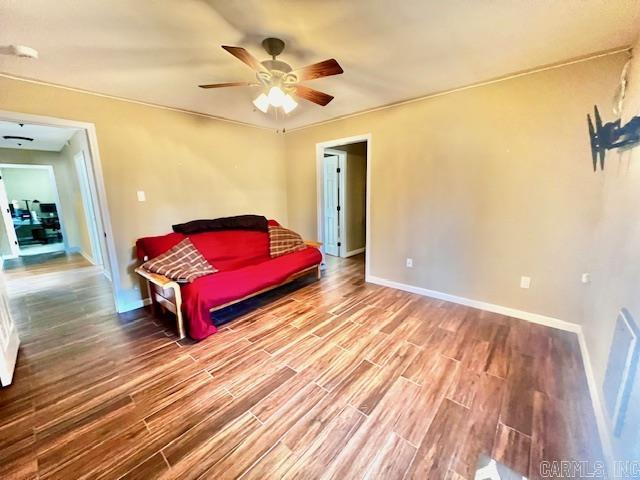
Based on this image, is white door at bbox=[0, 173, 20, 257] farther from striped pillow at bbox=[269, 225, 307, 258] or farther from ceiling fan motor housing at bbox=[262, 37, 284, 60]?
ceiling fan motor housing at bbox=[262, 37, 284, 60]

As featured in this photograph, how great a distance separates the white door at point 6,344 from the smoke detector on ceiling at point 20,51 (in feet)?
5.78

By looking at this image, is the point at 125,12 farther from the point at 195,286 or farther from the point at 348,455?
the point at 348,455

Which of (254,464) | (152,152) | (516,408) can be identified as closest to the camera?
(254,464)

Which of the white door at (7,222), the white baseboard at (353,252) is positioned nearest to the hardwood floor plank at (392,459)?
the white baseboard at (353,252)

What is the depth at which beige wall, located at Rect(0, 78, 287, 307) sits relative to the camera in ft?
8.15

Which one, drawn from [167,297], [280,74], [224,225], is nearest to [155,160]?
[224,225]

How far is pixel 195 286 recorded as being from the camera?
2340 mm

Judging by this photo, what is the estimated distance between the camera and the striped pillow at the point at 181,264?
8.07 feet

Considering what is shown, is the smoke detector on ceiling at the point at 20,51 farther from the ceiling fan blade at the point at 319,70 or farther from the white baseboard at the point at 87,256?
the white baseboard at the point at 87,256

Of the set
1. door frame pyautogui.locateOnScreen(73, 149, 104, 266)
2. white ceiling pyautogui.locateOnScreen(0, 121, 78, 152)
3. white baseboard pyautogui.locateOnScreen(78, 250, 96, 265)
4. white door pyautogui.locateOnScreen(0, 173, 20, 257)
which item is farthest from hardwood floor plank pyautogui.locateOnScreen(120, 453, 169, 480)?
white door pyautogui.locateOnScreen(0, 173, 20, 257)

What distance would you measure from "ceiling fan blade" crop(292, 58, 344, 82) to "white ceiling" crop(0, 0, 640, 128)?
0.24 meters

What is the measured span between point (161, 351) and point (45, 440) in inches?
32.1

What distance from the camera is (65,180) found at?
18.8 ft

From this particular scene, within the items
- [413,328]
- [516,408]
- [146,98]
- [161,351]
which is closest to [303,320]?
[413,328]
